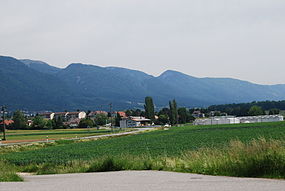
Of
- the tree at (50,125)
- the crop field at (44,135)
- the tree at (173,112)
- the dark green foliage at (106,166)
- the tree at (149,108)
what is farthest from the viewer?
the tree at (149,108)

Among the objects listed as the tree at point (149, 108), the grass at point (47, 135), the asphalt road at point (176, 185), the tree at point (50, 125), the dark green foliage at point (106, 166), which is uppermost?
the tree at point (149, 108)

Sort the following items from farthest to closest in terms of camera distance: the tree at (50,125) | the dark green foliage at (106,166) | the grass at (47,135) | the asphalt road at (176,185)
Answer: the tree at (50,125) → the grass at (47,135) → the dark green foliage at (106,166) → the asphalt road at (176,185)

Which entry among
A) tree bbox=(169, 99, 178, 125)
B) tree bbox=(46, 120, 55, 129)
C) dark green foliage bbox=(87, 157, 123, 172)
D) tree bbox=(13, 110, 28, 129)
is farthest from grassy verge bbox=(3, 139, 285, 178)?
tree bbox=(13, 110, 28, 129)

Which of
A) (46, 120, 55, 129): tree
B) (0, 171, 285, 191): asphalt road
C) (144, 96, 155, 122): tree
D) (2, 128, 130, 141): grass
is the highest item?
(144, 96, 155, 122): tree

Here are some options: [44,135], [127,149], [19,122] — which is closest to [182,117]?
[19,122]

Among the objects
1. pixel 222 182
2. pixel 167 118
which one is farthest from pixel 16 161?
pixel 167 118

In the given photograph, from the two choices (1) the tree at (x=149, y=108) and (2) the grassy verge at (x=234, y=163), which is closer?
(2) the grassy verge at (x=234, y=163)

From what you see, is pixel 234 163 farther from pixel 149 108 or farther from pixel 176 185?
pixel 149 108

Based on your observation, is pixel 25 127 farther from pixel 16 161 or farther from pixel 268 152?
pixel 268 152

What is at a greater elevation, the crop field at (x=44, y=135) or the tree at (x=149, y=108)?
the tree at (x=149, y=108)

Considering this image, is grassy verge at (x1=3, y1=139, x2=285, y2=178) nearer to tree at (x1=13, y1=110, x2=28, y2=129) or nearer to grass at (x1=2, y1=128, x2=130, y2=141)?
grass at (x1=2, y1=128, x2=130, y2=141)

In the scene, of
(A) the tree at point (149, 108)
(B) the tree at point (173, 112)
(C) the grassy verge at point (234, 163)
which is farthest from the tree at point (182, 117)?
(C) the grassy verge at point (234, 163)

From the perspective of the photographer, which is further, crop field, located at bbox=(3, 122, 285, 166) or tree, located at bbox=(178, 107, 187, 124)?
tree, located at bbox=(178, 107, 187, 124)

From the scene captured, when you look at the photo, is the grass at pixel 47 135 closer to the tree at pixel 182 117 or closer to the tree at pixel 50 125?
the tree at pixel 50 125
